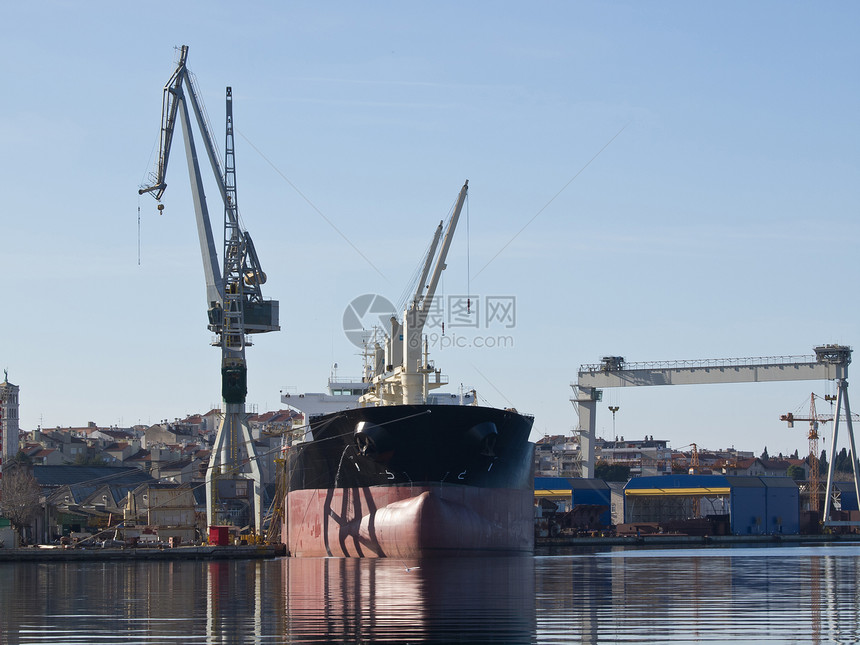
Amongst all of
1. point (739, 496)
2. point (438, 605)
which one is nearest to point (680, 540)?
point (739, 496)

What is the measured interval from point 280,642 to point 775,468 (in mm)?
112425

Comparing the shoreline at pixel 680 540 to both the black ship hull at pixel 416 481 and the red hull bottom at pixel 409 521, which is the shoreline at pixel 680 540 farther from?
the black ship hull at pixel 416 481

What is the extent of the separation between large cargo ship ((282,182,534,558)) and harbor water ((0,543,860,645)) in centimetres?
215

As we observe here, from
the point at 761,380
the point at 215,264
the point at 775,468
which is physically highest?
the point at 215,264

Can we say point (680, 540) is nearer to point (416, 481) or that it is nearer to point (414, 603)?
point (416, 481)

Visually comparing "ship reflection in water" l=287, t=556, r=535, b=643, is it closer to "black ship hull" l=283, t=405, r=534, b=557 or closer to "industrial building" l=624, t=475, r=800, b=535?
"black ship hull" l=283, t=405, r=534, b=557

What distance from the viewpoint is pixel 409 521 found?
2806 cm

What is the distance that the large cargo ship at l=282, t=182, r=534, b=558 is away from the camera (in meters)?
28.6

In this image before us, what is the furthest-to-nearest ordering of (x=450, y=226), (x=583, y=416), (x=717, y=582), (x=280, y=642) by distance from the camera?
1. (x=583, y=416)
2. (x=450, y=226)
3. (x=717, y=582)
4. (x=280, y=642)

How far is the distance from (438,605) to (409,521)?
12.8m

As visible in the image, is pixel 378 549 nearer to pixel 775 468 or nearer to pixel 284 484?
pixel 284 484

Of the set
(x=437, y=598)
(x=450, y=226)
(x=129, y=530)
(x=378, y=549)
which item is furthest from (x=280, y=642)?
(x=129, y=530)

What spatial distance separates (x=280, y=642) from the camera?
12.1m

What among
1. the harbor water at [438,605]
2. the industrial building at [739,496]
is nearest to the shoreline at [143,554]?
the harbor water at [438,605]
